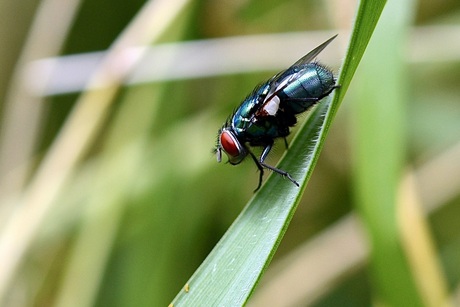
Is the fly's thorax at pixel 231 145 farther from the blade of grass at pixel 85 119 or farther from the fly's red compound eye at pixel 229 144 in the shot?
the blade of grass at pixel 85 119

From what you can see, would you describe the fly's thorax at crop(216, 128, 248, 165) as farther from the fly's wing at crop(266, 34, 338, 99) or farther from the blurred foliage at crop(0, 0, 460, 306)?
the blurred foliage at crop(0, 0, 460, 306)

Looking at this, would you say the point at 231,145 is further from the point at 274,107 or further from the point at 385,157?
the point at 385,157

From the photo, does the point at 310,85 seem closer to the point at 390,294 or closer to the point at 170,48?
the point at 390,294

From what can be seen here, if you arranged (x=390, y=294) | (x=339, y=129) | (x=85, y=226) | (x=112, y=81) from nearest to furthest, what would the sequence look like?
(x=390, y=294)
(x=85, y=226)
(x=112, y=81)
(x=339, y=129)

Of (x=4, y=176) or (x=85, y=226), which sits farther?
(x=4, y=176)

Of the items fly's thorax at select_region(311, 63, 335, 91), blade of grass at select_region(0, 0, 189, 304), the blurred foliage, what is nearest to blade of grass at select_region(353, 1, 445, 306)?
fly's thorax at select_region(311, 63, 335, 91)

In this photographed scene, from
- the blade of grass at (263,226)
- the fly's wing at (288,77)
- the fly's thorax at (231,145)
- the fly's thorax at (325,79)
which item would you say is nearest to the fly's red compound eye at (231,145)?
the fly's thorax at (231,145)

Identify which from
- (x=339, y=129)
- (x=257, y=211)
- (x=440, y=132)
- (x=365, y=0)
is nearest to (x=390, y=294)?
(x=257, y=211)
